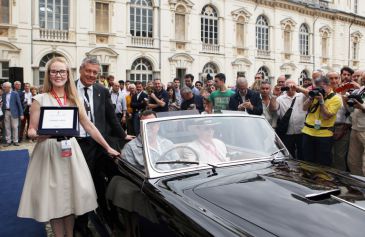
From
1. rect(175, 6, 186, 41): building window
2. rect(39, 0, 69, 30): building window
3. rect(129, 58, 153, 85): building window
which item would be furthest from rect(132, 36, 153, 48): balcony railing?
rect(39, 0, 69, 30): building window

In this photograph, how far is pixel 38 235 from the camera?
14.1 ft

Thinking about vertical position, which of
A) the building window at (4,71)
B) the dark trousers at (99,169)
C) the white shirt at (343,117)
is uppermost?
the building window at (4,71)

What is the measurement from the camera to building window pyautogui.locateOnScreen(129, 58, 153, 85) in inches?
858

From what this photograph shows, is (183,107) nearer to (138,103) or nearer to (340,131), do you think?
(138,103)

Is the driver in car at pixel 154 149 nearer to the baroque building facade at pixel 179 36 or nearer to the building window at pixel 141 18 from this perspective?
the baroque building facade at pixel 179 36

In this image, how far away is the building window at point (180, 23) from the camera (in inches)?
914

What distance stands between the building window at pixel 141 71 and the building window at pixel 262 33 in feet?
32.5

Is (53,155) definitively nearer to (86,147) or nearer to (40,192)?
(40,192)

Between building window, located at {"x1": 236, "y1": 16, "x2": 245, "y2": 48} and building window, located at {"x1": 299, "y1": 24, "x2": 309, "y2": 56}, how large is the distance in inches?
270

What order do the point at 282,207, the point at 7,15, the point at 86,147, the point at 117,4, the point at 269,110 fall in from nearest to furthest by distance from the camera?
1. the point at 282,207
2. the point at 86,147
3. the point at 269,110
4. the point at 7,15
5. the point at 117,4

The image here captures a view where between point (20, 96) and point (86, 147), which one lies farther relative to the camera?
point (20, 96)

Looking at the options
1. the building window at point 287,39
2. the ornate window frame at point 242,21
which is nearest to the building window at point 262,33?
the ornate window frame at point 242,21

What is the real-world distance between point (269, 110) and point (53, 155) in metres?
4.32

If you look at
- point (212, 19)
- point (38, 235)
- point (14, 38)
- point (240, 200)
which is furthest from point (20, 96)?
point (212, 19)
